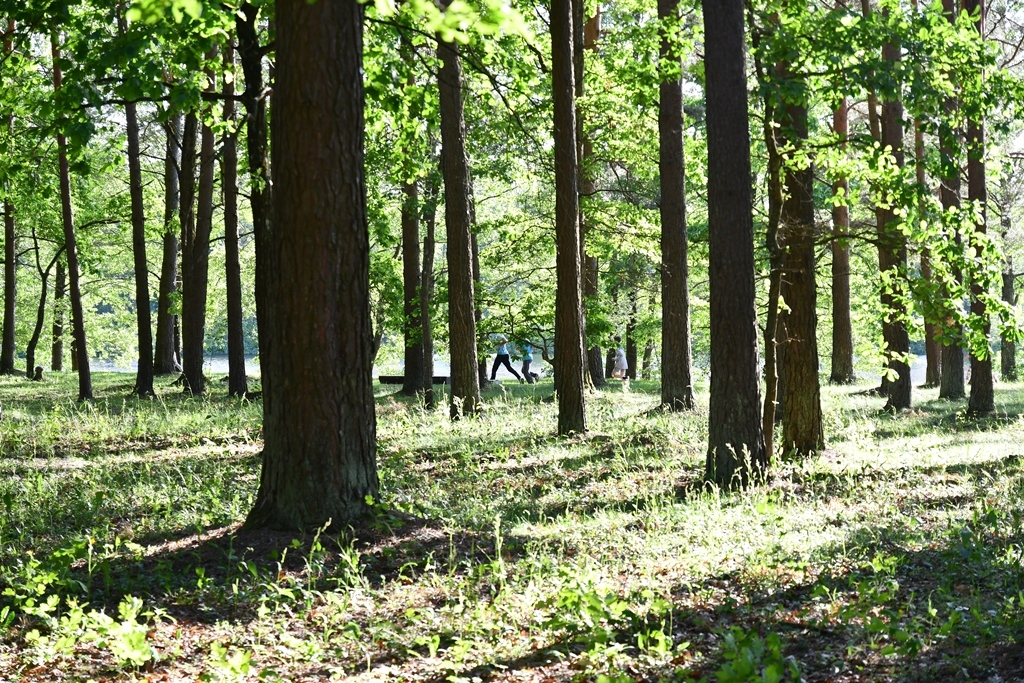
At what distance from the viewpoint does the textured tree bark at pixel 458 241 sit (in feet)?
47.1

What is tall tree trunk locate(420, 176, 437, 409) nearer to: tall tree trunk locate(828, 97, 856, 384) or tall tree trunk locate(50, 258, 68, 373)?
tall tree trunk locate(828, 97, 856, 384)

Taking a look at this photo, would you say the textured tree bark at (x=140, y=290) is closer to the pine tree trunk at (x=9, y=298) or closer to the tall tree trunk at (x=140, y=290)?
the tall tree trunk at (x=140, y=290)

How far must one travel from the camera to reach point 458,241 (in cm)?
1455

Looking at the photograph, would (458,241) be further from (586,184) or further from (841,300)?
(841,300)

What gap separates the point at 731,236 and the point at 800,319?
2211 mm

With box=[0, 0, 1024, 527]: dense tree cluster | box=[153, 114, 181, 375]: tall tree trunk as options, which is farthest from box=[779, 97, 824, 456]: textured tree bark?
box=[153, 114, 181, 375]: tall tree trunk

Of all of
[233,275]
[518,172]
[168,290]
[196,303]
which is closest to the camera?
[233,275]

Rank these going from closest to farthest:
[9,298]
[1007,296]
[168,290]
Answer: [168,290]
[9,298]
[1007,296]

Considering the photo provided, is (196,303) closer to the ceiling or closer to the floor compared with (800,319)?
closer to the ceiling

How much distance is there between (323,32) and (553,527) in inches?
161

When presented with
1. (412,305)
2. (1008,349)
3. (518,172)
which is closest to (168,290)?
(412,305)

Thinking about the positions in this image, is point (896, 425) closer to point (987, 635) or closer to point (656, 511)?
point (656, 511)

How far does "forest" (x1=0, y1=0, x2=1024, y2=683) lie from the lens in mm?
5113

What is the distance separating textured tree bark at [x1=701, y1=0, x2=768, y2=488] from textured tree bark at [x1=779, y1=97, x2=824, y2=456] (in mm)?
1626
